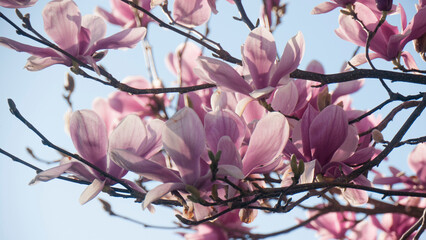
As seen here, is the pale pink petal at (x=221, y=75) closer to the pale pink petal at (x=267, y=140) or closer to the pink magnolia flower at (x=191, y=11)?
the pale pink petal at (x=267, y=140)

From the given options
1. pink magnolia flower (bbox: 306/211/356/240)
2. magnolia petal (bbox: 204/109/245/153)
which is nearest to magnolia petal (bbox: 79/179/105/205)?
magnolia petal (bbox: 204/109/245/153)

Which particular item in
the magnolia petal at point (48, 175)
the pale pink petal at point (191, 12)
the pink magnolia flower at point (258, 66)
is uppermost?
the pale pink petal at point (191, 12)

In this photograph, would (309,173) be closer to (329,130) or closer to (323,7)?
(329,130)

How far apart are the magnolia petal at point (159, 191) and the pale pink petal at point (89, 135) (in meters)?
0.17

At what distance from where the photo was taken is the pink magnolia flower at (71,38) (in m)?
0.86

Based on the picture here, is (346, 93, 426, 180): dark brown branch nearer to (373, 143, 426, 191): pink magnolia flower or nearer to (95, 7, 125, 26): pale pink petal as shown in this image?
(373, 143, 426, 191): pink magnolia flower

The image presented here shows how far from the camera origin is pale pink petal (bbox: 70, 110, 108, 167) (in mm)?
779

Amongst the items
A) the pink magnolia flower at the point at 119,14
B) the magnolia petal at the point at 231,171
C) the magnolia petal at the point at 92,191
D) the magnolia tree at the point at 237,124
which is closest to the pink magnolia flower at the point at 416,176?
the magnolia tree at the point at 237,124

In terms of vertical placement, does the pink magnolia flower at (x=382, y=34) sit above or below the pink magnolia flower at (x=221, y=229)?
above

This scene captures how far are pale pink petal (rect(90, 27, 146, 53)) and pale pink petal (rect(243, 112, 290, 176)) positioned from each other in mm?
359

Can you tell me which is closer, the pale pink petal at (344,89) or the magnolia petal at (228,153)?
the magnolia petal at (228,153)

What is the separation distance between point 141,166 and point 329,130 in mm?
362

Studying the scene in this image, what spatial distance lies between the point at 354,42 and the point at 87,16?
0.61 metres

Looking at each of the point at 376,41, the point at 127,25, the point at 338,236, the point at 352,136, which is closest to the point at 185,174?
the point at 352,136
